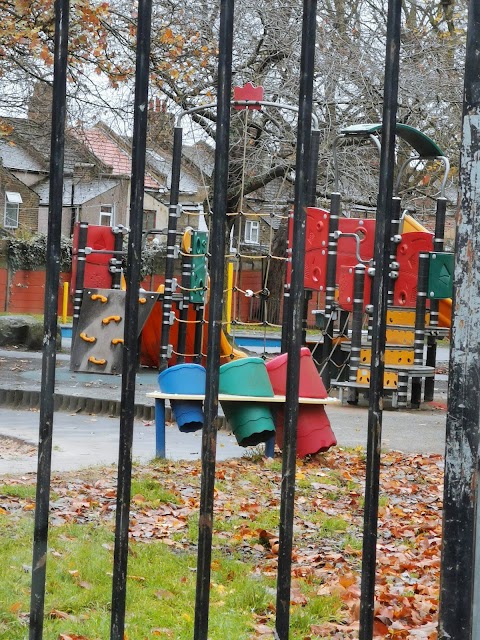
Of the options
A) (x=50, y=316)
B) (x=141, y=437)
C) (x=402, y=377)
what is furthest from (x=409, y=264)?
(x=50, y=316)

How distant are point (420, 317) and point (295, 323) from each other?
10378mm

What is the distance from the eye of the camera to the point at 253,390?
7219 millimetres

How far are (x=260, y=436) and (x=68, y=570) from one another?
Answer: 3.53m

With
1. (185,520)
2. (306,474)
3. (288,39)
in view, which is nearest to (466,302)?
(185,520)

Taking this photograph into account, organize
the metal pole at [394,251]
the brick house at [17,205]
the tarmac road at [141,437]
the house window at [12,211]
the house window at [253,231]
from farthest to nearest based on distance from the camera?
the house window at [253,231]
the house window at [12,211]
the brick house at [17,205]
the metal pole at [394,251]
the tarmac road at [141,437]

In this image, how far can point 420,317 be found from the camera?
1247cm

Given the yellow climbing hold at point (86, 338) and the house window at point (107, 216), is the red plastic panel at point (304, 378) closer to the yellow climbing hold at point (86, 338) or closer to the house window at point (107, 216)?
the yellow climbing hold at point (86, 338)

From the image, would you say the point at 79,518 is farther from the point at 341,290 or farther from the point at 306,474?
the point at 341,290

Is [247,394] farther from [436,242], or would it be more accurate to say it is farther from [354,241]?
[354,241]

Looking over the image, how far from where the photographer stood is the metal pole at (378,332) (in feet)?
7.14

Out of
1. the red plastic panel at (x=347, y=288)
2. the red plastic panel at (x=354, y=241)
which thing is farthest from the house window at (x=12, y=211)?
the red plastic panel at (x=347, y=288)

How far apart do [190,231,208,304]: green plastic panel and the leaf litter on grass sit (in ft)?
25.5

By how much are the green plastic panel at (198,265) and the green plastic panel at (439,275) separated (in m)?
4.24

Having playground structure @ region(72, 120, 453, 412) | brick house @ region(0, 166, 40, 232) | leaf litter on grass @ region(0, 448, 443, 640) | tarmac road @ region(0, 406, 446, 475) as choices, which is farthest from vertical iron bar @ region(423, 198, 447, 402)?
brick house @ region(0, 166, 40, 232)
